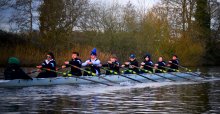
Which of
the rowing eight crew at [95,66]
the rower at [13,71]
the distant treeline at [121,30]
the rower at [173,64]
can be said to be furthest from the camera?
the distant treeline at [121,30]

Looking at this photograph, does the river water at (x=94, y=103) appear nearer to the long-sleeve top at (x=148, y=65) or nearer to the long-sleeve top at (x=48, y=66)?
the long-sleeve top at (x=48, y=66)

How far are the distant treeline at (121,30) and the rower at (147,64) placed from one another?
14.0 metres

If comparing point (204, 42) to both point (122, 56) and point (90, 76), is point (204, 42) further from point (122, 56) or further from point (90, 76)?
point (90, 76)

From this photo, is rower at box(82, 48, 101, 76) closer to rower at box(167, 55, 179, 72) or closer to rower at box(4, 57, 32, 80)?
rower at box(4, 57, 32, 80)

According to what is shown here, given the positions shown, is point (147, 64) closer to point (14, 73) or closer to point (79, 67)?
point (79, 67)

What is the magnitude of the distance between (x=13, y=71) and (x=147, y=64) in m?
11.1

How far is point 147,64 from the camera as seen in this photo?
27438 mm

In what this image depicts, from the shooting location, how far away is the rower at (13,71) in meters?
18.2

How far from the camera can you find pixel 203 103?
45.3 ft

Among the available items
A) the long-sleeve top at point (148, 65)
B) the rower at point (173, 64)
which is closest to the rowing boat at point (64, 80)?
the long-sleeve top at point (148, 65)

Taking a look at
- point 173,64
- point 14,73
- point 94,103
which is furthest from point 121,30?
point 94,103

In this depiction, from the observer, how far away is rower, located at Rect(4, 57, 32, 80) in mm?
18203

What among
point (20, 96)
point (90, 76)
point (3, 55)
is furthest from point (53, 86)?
point (3, 55)

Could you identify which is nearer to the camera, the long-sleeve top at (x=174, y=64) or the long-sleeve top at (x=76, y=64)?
the long-sleeve top at (x=76, y=64)
